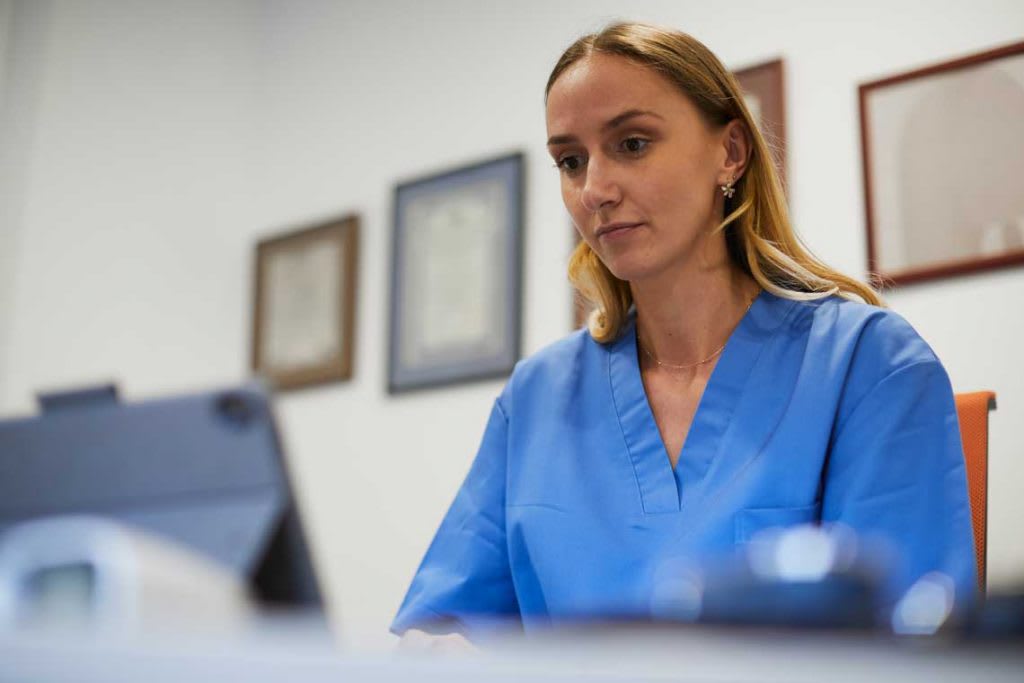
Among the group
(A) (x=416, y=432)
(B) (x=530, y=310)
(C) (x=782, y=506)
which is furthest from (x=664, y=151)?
(A) (x=416, y=432)

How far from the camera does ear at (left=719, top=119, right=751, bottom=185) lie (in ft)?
4.14

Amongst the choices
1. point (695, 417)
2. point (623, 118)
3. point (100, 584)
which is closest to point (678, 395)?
point (695, 417)

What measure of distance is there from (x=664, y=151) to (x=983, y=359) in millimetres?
747

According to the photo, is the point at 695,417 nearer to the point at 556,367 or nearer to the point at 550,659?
the point at 556,367

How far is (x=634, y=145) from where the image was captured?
3.90ft

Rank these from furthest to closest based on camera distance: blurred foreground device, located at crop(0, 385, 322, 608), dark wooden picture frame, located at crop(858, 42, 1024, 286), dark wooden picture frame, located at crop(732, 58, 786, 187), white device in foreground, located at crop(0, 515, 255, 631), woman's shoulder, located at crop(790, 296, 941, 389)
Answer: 1. dark wooden picture frame, located at crop(732, 58, 786, 187)
2. dark wooden picture frame, located at crop(858, 42, 1024, 286)
3. woman's shoulder, located at crop(790, 296, 941, 389)
4. blurred foreground device, located at crop(0, 385, 322, 608)
5. white device in foreground, located at crop(0, 515, 255, 631)

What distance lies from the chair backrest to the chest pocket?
21 centimetres

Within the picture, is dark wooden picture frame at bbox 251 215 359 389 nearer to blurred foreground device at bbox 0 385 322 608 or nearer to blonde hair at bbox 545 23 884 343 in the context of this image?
blonde hair at bbox 545 23 884 343

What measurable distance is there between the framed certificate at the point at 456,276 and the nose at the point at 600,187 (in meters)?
1.04

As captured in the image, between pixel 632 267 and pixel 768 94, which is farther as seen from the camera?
pixel 768 94

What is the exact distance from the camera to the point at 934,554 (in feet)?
3.20

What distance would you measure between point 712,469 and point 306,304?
5.43 feet

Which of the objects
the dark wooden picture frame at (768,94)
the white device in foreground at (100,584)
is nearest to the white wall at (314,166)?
the dark wooden picture frame at (768,94)

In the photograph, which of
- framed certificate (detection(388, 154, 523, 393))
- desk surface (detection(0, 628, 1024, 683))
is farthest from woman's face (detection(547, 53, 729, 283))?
framed certificate (detection(388, 154, 523, 393))
